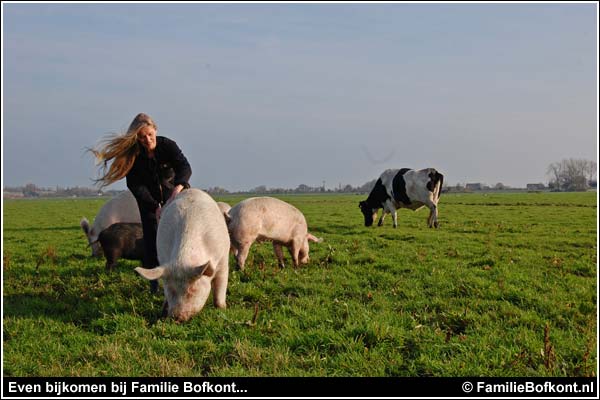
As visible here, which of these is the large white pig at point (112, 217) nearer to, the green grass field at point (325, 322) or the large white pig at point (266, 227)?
the green grass field at point (325, 322)

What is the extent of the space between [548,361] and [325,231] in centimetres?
1427

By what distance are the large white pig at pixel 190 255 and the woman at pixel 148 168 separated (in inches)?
25.5

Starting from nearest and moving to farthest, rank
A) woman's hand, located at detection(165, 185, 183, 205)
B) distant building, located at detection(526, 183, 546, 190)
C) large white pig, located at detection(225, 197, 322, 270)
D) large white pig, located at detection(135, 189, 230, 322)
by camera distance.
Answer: large white pig, located at detection(135, 189, 230, 322), woman's hand, located at detection(165, 185, 183, 205), large white pig, located at detection(225, 197, 322, 270), distant building, located at detection(526, 183, 546, 190)

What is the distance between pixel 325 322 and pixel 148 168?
403 centimetres

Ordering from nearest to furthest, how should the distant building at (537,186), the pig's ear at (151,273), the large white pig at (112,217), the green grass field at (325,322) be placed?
the green grass field at (325,322) → the pig's ear at (151,273) → the large white pig at (112,217) → the distant building at (537,186)

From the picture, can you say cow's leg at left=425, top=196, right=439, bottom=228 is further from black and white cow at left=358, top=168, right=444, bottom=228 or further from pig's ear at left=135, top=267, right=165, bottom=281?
pig's ear at left=135, top=267, right=165, bottom=281

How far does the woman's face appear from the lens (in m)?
7.30

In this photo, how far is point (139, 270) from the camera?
543 cm

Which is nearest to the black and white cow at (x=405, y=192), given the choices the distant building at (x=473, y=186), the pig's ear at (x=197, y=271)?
the pig's ear at (x=197, y=271)

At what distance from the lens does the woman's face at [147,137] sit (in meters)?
7.30
